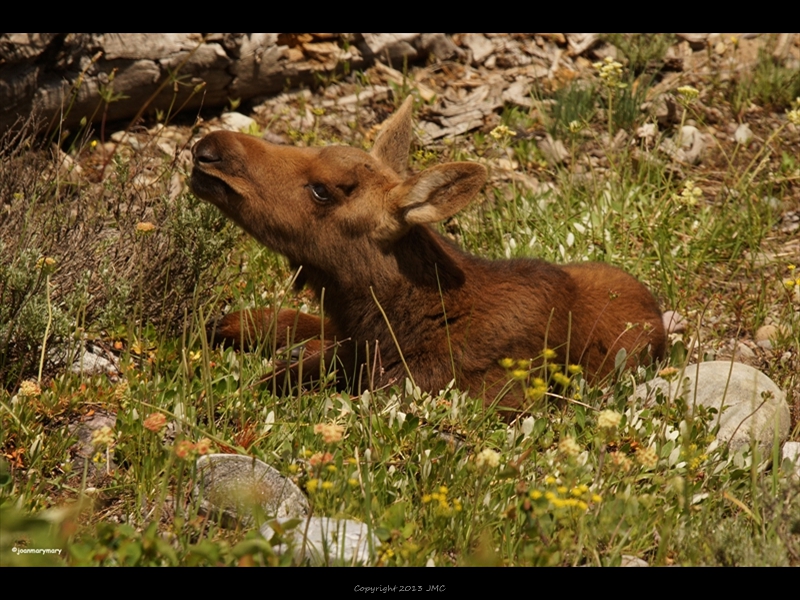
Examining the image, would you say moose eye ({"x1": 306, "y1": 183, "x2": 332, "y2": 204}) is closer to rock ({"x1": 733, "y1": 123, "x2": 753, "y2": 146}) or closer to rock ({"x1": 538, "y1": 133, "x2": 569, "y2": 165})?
rock ({"x1": 538, "y1": 133, "x2": 569, "y2": 165})

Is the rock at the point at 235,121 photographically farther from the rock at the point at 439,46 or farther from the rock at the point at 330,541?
the rock at the point at 330,541

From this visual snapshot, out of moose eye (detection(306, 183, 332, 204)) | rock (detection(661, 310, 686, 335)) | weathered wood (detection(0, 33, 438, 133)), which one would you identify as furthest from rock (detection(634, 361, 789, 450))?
weathered wood (detection(0, 33, 438, 133))

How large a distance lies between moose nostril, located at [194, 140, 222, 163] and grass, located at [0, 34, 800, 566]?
1.85 feet

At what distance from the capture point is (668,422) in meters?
5.07

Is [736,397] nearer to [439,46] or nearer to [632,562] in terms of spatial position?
[632,562]

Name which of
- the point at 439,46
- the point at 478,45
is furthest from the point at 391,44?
the point at 478,45

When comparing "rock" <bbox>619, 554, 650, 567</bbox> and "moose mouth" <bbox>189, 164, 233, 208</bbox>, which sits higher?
"moose mouth" <bbox>189, 164, 233, 208</bbox>

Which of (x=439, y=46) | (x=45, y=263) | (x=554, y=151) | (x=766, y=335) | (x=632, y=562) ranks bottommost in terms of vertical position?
(x=632, y=562)

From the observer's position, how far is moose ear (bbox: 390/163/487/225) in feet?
18.0

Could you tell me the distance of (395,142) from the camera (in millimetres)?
6477

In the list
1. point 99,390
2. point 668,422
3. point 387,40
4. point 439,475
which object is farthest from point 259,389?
point 387,40

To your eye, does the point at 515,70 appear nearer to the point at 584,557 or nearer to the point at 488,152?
the point at 488,152

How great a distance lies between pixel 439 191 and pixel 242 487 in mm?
2240

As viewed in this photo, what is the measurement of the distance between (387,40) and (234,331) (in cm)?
439
